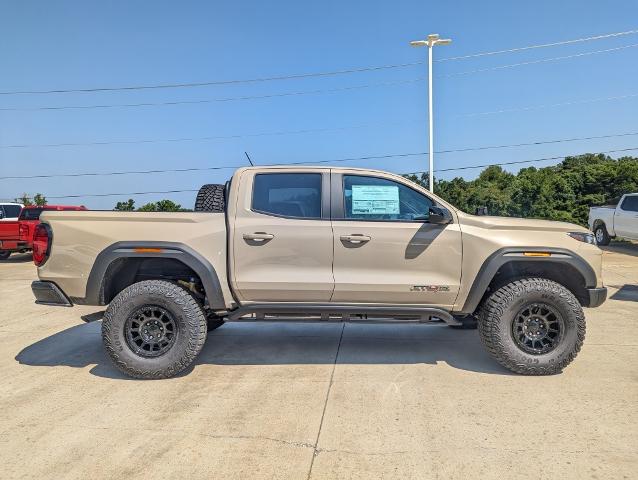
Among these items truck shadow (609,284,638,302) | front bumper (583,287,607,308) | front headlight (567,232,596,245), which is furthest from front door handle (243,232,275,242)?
truck shadow (609,284,638,302)

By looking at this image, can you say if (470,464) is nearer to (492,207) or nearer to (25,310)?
(25,310)

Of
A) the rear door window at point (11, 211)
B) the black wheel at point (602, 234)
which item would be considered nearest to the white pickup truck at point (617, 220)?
the black wheel at point (602, 234)

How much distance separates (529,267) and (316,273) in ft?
6.79

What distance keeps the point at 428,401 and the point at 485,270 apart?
1.31 meters

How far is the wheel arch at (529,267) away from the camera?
162 inches

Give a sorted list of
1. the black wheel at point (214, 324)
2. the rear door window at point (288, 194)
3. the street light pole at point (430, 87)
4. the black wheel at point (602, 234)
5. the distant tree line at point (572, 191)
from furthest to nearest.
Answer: the distant tree line at point (572, 191) → the street light pole at point (430, 87) → the black wheel at point (602, 234) → the black wheel at point (214, 324) → the rear door window at point (288, 194)

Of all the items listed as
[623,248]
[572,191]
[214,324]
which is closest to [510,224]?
[214,324]

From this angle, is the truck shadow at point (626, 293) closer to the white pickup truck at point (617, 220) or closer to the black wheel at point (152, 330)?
the white pickup truck at point (617, 220)

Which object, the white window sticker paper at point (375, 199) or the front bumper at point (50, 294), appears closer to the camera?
the front bumper at point (50, 294)

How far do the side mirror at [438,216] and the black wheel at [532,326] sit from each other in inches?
32.9

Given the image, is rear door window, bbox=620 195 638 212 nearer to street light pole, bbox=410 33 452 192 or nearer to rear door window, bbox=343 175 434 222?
street light pole, bbox=410 33 452 192

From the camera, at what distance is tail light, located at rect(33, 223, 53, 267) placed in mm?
4141

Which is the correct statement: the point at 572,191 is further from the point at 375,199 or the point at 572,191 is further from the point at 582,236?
the point at 375,199

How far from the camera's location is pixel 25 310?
7.11 m
